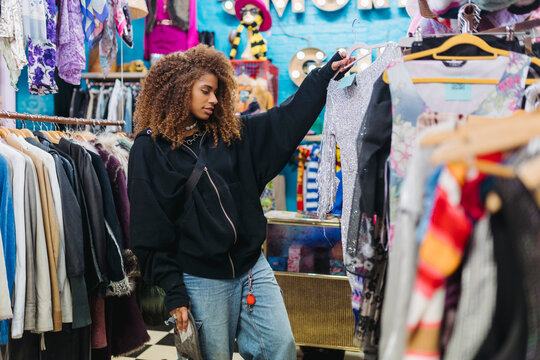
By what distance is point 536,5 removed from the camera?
1492 millimetres

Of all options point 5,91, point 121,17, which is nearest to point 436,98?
point 121,17

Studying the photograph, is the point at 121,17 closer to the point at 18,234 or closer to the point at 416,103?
the point at 18,234

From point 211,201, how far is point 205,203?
0.03 meters

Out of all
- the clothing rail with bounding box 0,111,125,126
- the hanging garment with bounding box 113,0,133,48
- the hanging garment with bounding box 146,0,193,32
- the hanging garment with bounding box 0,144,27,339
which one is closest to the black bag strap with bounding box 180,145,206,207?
the hanging garment with bounding box 0,144,27,339

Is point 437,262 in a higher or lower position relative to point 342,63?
lower

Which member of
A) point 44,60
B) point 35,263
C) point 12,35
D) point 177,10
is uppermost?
point 177,10

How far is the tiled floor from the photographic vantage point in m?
3.43

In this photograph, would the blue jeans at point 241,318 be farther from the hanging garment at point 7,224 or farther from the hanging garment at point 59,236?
the hanging garment at point 7,224

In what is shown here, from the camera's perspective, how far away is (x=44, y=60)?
307 cm

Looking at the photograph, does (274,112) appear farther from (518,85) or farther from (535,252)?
(535,252)

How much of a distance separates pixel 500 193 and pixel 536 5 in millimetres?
980

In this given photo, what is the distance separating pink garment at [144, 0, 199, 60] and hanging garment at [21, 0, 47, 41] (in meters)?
2.13

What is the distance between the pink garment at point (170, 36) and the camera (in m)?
5.08

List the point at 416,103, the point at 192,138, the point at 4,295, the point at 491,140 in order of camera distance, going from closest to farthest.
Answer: the point at 491,140 < the point at 416,103 < the point at 4,295 < the point at 192,138
